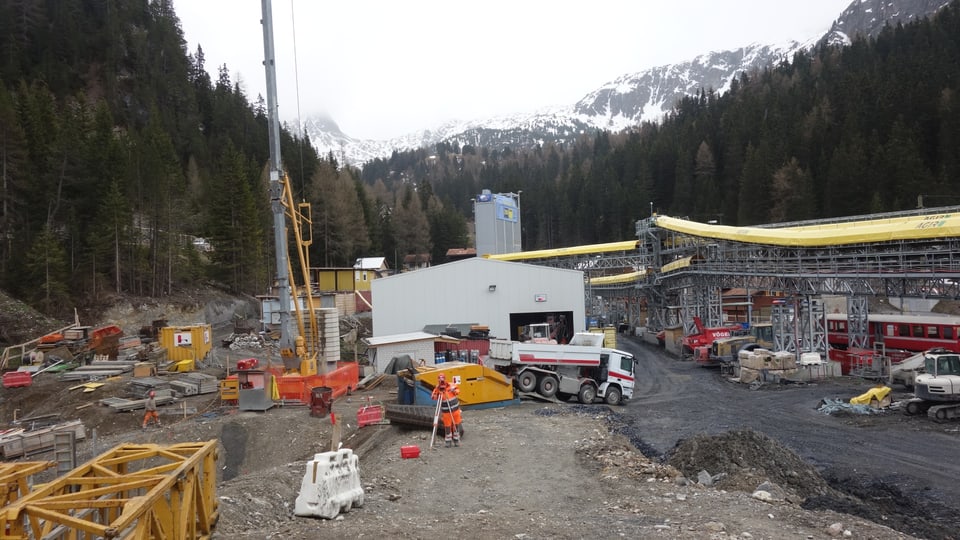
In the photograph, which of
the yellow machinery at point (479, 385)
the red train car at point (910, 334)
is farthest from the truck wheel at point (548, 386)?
the red train car at point (910, 334)

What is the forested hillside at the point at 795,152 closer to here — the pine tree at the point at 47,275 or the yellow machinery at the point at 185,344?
the yellow machinery at the point at 185,344

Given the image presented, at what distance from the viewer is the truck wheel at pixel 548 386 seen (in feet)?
69.4

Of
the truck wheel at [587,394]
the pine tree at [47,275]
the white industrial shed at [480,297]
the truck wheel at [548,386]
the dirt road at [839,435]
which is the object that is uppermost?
the pine tree at [47,275]

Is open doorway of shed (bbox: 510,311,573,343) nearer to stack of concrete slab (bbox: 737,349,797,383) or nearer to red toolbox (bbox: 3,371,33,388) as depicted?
stack of concrete slab (bbox: 737,349,797,383)

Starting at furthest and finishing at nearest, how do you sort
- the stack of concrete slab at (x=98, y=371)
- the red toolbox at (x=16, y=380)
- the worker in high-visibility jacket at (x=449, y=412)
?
the stack of concrete slab at (x=98, y=371) < the red toolbox at (x=16, y=380) < the worker in high-visibility jacket at (x=449, y=412)

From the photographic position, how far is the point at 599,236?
3986 inches

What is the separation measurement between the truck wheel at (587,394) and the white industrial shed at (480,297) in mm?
11186

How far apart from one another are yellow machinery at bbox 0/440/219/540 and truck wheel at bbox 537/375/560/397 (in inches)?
584

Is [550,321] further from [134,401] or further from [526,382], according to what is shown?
[134,401]

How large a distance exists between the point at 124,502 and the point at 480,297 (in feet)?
87.0

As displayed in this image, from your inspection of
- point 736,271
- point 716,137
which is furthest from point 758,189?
point 736,271

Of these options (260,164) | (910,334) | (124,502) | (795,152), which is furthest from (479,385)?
(260,164)

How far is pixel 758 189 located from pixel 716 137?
66.3ft

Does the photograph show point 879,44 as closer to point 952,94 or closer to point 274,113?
point 952,94
